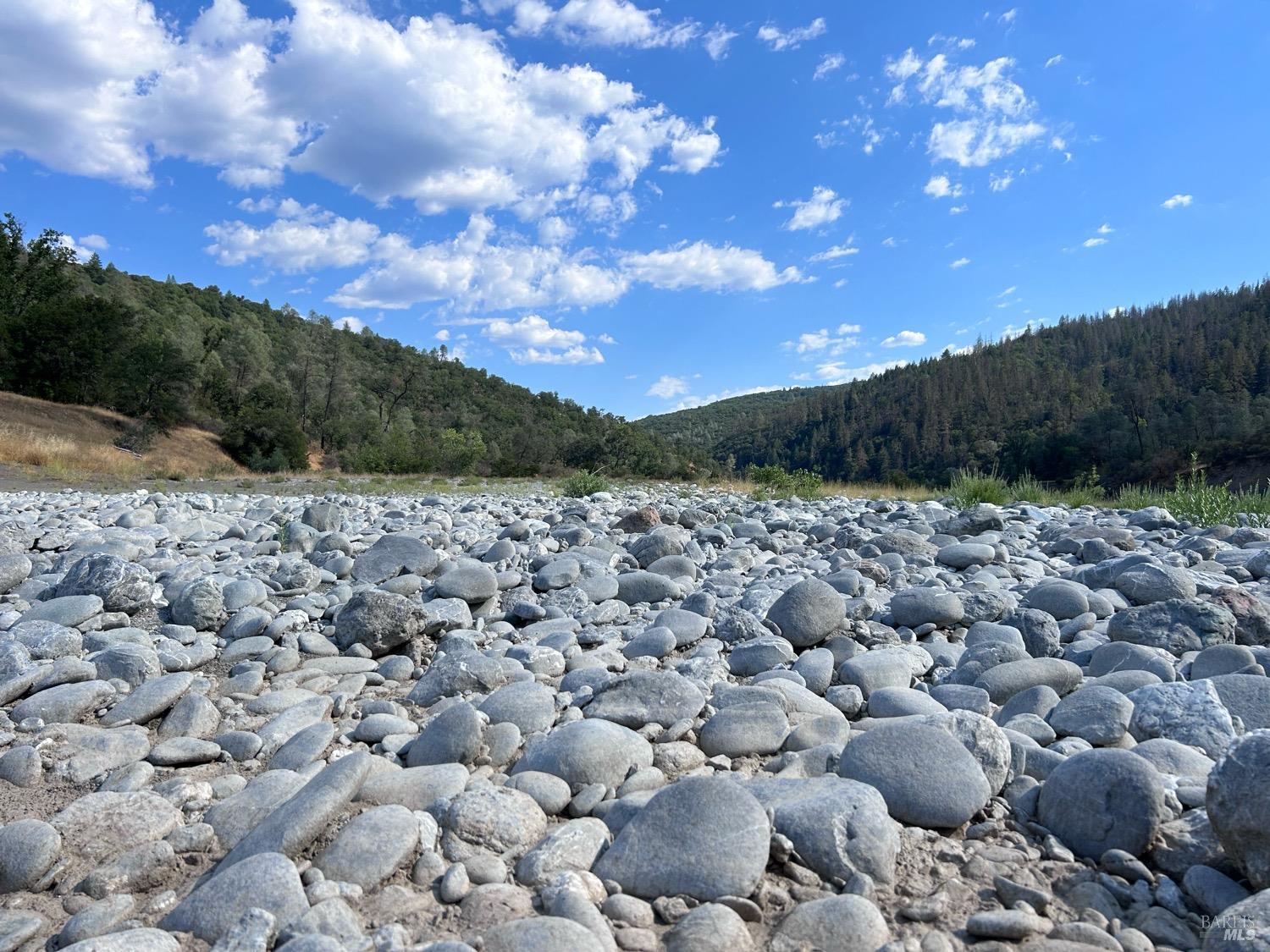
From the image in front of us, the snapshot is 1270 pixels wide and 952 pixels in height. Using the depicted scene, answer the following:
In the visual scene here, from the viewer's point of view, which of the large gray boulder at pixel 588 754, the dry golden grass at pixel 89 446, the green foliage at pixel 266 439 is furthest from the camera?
the green foliage at pixel 266 439

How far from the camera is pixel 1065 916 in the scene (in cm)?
133

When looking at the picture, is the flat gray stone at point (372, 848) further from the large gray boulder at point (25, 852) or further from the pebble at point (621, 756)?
the large gray boulder at point (25, 852)

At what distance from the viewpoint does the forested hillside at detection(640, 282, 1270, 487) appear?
119 feet

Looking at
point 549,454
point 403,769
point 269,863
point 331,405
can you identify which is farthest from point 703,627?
point 331,405

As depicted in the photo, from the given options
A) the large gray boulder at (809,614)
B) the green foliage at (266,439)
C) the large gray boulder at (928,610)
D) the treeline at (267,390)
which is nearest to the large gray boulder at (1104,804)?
the large gray boulder at (809,614)

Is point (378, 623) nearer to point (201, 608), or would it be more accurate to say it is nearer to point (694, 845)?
point (201, 608)

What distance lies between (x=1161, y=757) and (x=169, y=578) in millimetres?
4554

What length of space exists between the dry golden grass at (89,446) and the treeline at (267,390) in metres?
A: 1.01

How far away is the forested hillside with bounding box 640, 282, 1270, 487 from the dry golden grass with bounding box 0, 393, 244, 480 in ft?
74.6

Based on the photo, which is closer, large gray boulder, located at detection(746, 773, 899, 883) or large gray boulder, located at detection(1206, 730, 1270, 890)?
large gray boulder, located at detection(1206, 730, 1270, 890)

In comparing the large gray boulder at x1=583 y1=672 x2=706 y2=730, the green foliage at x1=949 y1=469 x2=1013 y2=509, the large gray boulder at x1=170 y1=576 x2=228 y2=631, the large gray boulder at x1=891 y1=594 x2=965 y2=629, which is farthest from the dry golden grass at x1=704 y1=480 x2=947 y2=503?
the large gray boulder at x1=583 y1=672 x2=706 y2=730

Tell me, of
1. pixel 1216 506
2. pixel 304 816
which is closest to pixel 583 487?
pixel 1216 506

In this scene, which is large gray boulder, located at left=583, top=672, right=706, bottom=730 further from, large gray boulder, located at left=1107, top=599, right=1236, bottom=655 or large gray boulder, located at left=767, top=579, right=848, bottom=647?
large gray boulder, located at left=1107, top=599, right=1236, bottom=655

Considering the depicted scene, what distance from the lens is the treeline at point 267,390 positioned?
31125 mm
